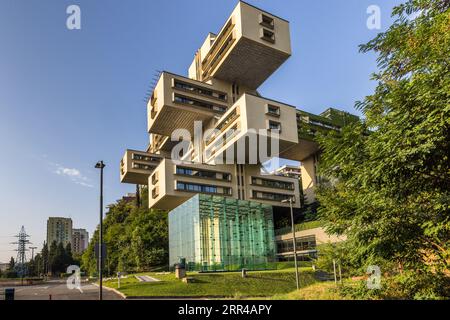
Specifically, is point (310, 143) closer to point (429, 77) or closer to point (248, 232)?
point (248, 232)

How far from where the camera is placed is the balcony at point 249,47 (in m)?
63.2

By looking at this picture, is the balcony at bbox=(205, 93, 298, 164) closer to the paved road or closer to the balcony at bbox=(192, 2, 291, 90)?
the balcony at bbox=(192, 2, 291, 90)

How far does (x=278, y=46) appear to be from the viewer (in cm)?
6550

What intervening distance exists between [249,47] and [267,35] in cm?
471

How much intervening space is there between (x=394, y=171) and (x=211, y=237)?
133 ft

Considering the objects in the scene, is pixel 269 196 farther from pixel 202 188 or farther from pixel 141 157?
pixel 141 157

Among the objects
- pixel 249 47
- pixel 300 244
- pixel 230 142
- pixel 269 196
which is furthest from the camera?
pixel 269 196

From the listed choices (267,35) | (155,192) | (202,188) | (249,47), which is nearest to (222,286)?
(202,188)

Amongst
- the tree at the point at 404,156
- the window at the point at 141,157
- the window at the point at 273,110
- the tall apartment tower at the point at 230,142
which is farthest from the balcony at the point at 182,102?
the tree at the point at 404,156

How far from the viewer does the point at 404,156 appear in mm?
9984

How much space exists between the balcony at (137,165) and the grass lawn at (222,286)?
60611 mm

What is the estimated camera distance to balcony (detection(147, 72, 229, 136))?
68.9 metres

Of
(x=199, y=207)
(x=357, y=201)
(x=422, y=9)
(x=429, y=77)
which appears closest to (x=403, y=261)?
(x=357, y=201)

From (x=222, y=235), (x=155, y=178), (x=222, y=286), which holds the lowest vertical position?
(x=222, y=286)
